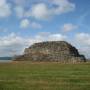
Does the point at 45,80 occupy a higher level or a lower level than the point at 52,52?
lower

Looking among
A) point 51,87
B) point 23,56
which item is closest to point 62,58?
point 23,56

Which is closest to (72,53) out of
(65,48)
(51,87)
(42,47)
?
(65,48)

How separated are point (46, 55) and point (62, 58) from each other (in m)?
14.3

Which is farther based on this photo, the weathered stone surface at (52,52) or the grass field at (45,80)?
the weathered stone surface at (52,52)

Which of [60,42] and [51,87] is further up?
[60,42]

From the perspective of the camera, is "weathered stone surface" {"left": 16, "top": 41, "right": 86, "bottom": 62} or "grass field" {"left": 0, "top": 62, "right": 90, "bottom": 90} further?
"weathered stone surface" {"left": 16, "top": 41, "right": 86, "bottom": 62}

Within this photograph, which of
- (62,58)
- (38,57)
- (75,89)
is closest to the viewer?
(75,89)

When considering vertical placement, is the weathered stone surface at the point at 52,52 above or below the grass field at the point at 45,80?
above

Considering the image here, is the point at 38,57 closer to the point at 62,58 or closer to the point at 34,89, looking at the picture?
the point at 62,58

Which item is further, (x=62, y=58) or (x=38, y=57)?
(x=38, y=57)

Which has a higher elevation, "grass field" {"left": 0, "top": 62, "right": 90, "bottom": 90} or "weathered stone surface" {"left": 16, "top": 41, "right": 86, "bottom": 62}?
"weathered stone surface" {"left": 16, "top": 41, "right": 86, "bottom": 62}

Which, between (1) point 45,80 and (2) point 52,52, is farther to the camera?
(2) point 52,52

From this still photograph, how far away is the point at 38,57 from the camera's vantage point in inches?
7490

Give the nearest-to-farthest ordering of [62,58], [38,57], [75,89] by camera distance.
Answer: [75,89]
[62,58]
[38,57]
